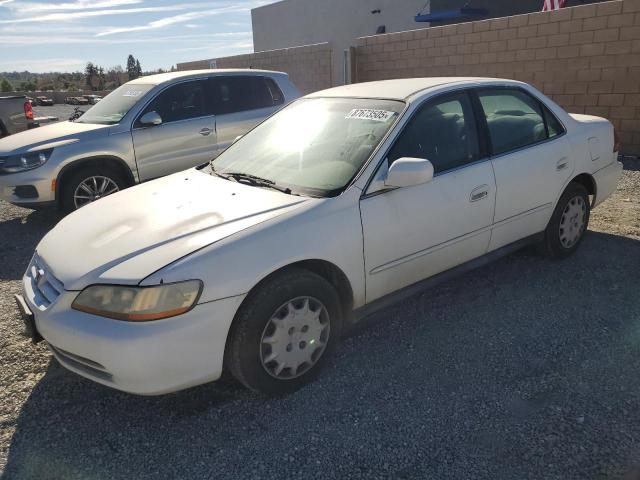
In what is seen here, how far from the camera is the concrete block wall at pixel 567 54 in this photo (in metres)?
8.31

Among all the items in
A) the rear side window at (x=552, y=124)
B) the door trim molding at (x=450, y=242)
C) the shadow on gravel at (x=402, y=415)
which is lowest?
the shadow on gravel at (x=402, y=415)

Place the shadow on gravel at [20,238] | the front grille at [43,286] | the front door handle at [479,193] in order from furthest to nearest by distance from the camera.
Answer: the shadow on gravel at [20,238], the front door handle at [479,193], the front grille at [43,286]

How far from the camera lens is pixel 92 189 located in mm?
6137

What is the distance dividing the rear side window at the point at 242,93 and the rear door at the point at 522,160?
159 inches

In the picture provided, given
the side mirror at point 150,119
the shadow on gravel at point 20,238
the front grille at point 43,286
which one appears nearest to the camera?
the front grille at point 43,286

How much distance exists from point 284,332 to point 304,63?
45.2 feet

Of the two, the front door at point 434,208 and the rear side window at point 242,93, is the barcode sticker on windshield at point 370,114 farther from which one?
the rear side window at point 242,93

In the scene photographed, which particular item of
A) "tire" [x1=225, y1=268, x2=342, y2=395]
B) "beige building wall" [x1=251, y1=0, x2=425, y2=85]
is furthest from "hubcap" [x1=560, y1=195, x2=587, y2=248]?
"beige building wall" [x1=251, y1=0, x2=425, y2=85]

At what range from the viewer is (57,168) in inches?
229

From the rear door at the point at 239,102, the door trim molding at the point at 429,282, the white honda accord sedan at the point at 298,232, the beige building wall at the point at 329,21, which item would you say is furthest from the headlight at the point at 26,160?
the beige building wall at the point at 329,21

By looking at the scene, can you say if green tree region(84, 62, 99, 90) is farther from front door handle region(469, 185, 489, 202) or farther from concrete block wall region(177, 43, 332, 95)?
front door handle region(469, 185, 489, 202)

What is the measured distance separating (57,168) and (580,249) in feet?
18.5

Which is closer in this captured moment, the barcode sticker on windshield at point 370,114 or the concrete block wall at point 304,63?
the barcode sticker on windshield at point 370,114

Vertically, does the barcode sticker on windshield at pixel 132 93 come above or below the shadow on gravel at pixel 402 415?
above
